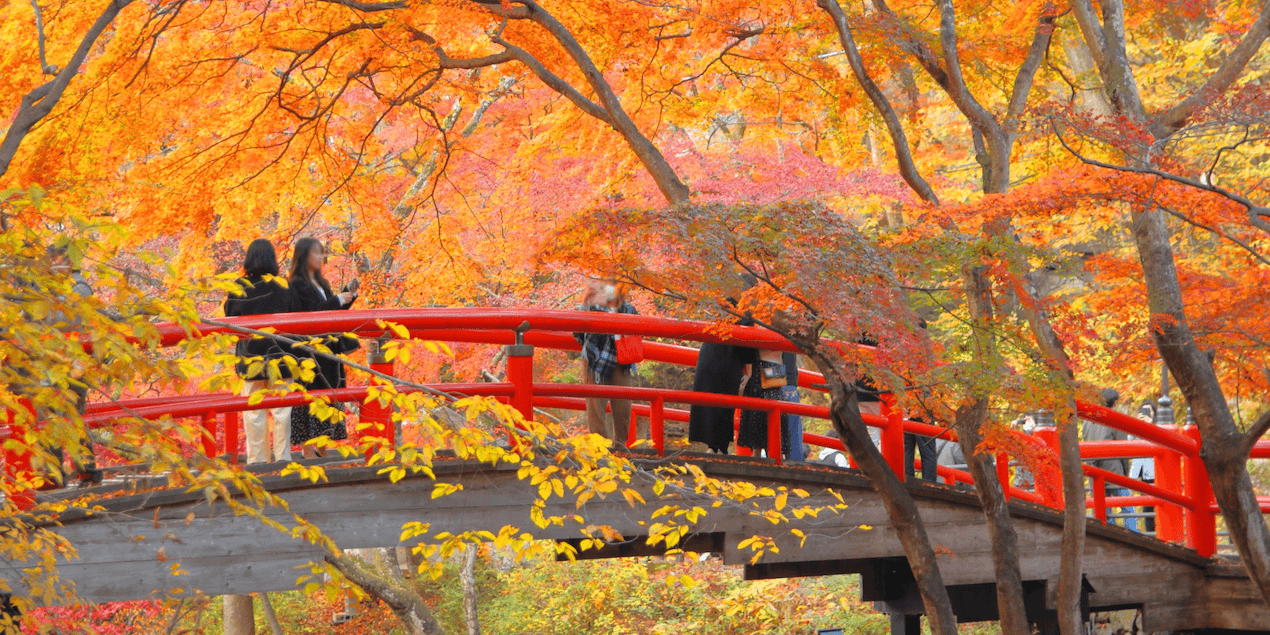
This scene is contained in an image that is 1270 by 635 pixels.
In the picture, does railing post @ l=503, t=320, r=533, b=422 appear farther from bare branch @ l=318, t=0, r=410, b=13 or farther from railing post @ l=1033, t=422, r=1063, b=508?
railing post @ l=1033, t=422, r=1063, b=508

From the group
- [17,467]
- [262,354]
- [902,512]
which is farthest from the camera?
[902,512]

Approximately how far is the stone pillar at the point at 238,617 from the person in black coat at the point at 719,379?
9.00m

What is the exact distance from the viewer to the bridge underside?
172 inches

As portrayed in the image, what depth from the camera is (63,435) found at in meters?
2.70

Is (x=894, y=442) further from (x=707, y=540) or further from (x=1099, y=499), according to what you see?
(x=1099, y=499)

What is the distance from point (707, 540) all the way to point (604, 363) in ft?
4.20

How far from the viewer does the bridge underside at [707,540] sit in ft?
14.3

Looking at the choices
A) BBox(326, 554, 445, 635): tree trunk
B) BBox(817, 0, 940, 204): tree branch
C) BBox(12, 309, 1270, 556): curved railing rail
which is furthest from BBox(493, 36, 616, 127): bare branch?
BBox(326, 554, 445, 635): tree trunk

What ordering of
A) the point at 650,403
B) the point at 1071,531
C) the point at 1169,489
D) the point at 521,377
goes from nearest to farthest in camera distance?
the point at 521,377 → the point at 650,403 → the point at 1071,531 → the point at 1169,489

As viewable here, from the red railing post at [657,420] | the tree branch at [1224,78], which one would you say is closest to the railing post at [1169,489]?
the tree branch at [1224,78]

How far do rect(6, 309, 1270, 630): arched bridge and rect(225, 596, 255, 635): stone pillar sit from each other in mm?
7679

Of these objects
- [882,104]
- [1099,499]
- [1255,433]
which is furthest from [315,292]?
[1255,433]

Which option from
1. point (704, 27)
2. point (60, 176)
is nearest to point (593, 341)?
point (704, 27)

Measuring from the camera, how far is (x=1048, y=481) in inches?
256
